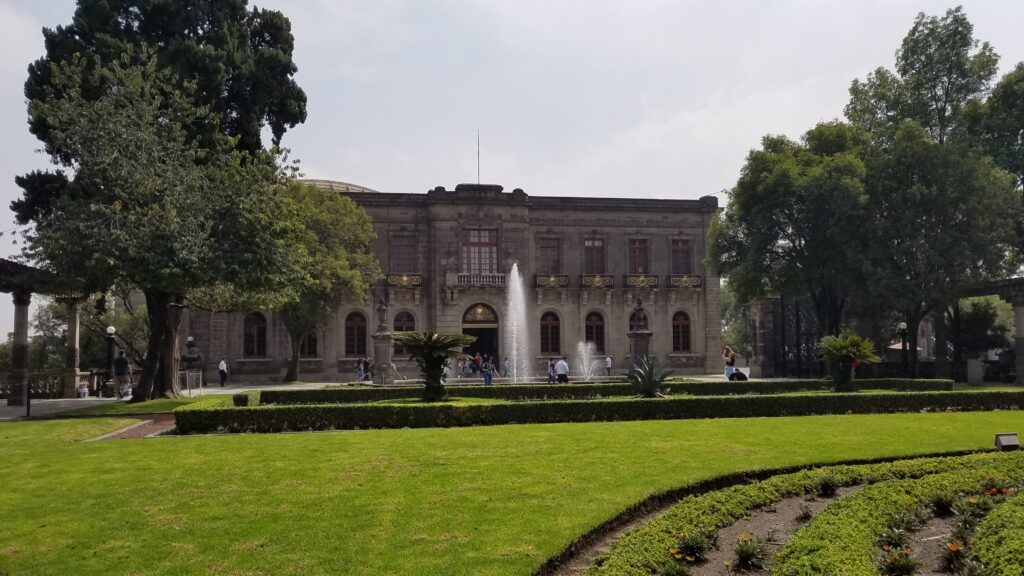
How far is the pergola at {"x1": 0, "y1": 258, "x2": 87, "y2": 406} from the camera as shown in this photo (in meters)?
21.6

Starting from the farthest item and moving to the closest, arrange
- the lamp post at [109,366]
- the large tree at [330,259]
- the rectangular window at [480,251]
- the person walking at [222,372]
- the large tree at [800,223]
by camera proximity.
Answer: the rectangular window at [480,251], the person walking at [222,372], the large tree at [330,259], the large tree at [800,223], the lamp post at [109,366]

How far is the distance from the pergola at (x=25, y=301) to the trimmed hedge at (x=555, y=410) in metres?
8.86

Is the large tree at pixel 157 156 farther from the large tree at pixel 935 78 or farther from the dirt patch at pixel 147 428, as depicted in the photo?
the large tree at pixel 935 78

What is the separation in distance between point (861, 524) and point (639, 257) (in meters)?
36.0

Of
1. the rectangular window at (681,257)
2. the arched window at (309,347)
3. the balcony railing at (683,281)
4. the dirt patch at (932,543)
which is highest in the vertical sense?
the rectangular window at (681,257)

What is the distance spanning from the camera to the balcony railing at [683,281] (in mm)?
41938

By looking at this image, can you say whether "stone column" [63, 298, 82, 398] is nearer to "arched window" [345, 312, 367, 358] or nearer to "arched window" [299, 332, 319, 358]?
"arched window" [299, 332, 319, 358]

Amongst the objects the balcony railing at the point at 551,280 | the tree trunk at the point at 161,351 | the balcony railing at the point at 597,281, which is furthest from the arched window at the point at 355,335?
the tree trunk at the point at 161,351

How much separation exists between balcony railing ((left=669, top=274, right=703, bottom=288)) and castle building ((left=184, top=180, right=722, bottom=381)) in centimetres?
6

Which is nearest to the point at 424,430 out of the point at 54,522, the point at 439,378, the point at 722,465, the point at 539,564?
the point at 439,378

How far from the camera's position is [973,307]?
120ft

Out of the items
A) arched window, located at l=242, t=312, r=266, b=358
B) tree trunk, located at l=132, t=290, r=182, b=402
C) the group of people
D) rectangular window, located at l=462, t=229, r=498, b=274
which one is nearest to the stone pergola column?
the group of people

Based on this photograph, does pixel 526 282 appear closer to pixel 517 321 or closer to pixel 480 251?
pixel 517 321

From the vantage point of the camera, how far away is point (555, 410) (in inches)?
626
